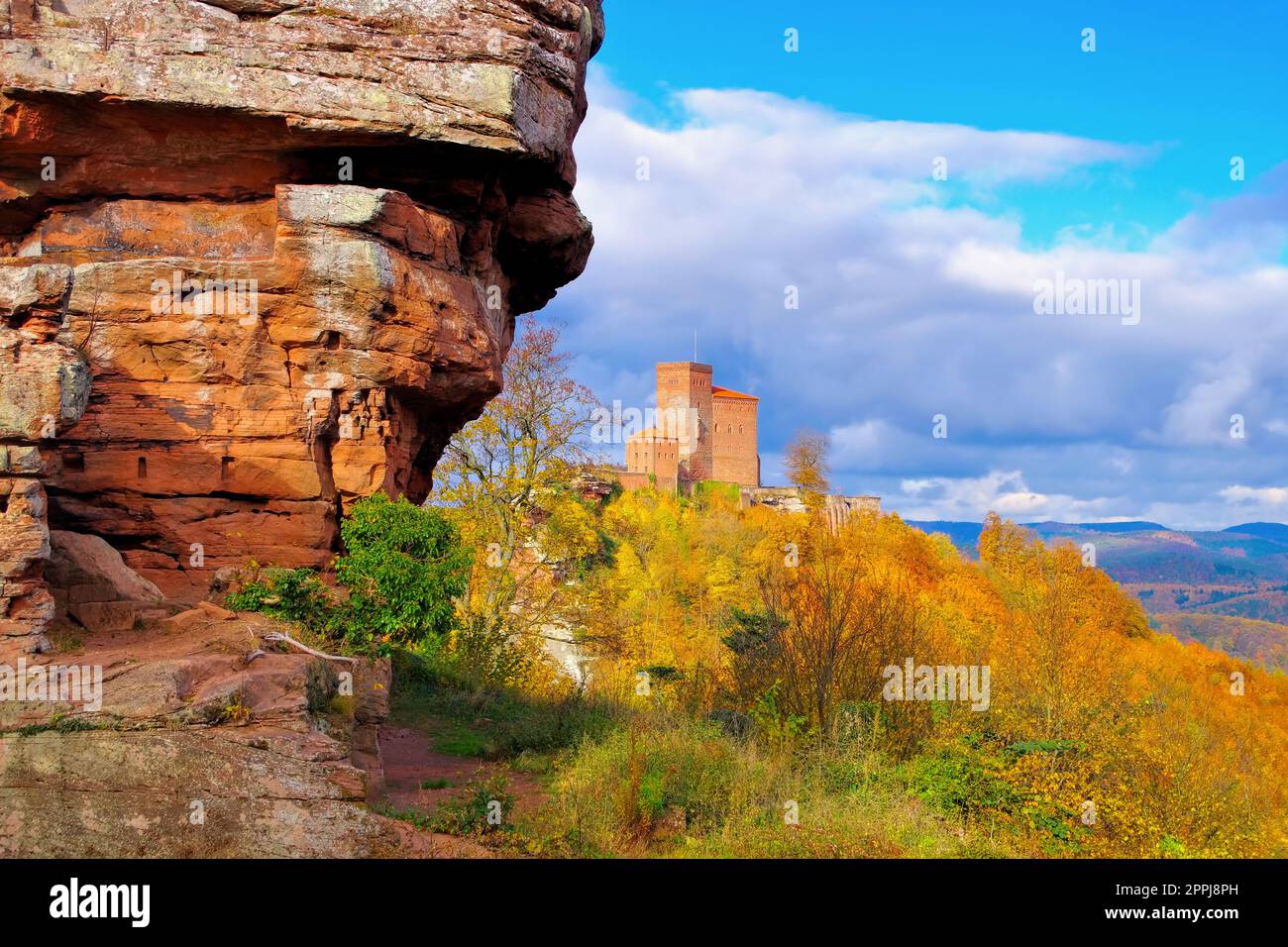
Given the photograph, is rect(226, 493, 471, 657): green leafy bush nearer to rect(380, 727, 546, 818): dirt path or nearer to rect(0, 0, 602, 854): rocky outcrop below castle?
rect(0, 0, 602, 854): rocky outcrop below castle

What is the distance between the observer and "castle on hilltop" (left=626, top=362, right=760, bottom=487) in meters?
108

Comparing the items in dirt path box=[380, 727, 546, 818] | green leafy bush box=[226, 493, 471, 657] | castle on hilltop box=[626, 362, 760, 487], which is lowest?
dirt path box=[380, 727, 546, 818]

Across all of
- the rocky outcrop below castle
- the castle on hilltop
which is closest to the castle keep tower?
the castle on hilltop

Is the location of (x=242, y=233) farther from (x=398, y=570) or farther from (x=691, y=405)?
Result: (x=691, y=405)

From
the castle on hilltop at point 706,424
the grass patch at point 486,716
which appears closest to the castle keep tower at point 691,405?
the castle on hilltop at point 706,424

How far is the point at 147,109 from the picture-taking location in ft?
42.0

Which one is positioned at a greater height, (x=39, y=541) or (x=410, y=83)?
(x=410, y=83)

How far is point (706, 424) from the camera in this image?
11225 cm

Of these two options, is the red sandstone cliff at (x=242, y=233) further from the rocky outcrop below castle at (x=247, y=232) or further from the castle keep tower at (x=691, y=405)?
the castle keep tower at (x=691, y=405)

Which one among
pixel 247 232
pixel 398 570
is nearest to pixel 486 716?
pixel 398 570

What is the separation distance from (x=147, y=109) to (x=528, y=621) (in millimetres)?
13877

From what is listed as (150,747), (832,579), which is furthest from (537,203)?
(150,747)

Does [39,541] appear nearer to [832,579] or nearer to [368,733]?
[368,733]

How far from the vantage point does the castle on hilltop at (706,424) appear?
108 m
